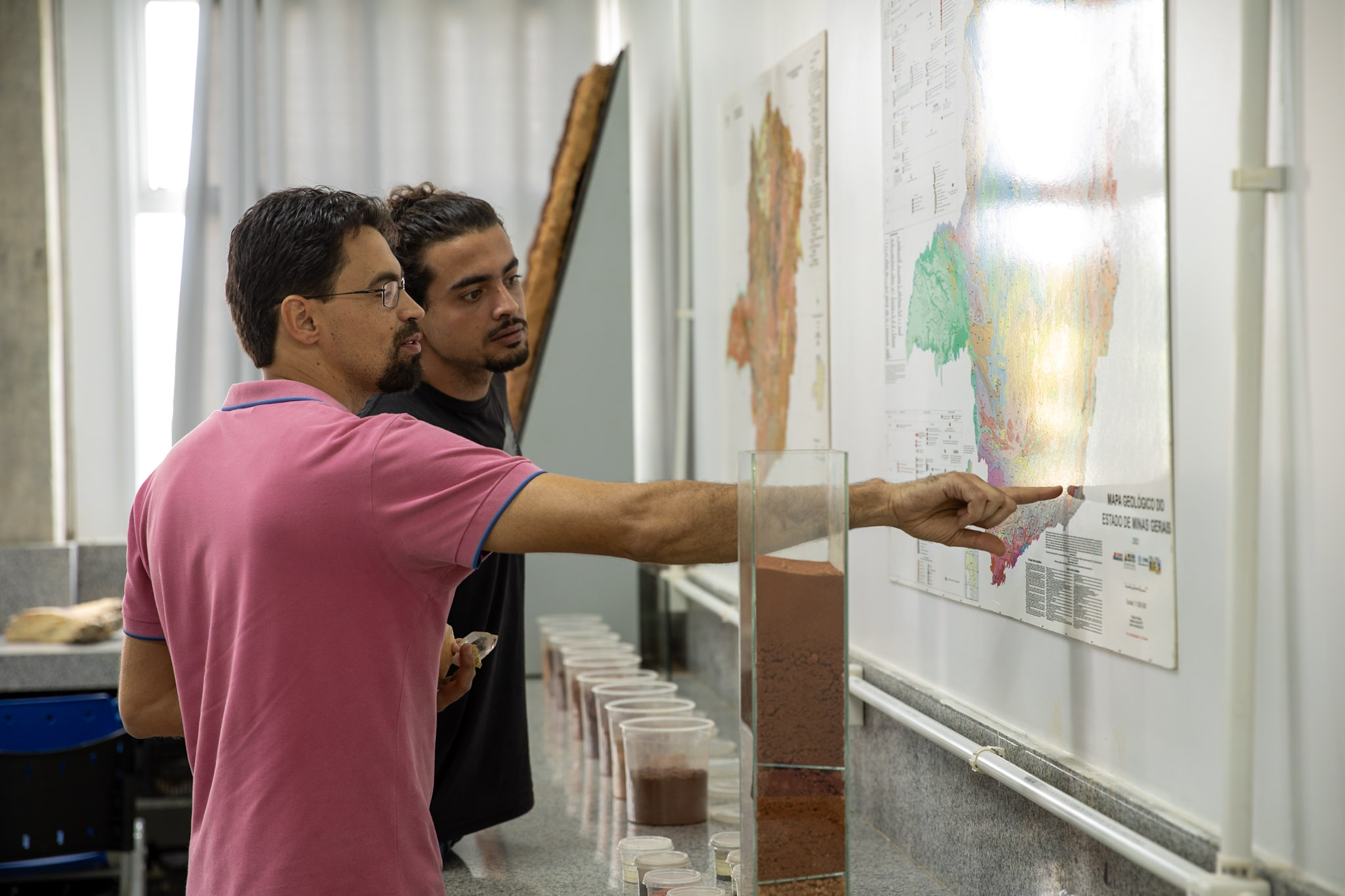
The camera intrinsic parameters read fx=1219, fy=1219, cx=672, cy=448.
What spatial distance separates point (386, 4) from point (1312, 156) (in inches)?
147

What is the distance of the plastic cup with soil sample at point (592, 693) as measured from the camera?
224cm

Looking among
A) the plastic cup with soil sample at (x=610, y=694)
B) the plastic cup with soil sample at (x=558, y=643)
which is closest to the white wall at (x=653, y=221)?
the plastic cup with soil sample at (x=558, y=643)

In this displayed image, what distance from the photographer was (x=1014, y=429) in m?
1.37

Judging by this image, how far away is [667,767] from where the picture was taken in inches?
73.1

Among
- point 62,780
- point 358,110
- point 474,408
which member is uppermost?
point 358,110

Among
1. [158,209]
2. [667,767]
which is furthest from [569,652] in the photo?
[158,209]

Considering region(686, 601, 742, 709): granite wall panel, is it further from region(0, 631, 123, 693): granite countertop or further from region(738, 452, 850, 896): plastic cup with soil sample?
region(0, 631, 123, 693): granite countertop

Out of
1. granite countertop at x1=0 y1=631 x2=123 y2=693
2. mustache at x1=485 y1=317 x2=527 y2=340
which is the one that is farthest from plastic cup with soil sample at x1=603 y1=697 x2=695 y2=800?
granite countertop at x1=0 y1=631 x2=123 y2=693

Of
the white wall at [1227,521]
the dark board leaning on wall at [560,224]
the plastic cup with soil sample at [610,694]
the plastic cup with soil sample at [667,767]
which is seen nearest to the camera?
the white wall at [1227,521]

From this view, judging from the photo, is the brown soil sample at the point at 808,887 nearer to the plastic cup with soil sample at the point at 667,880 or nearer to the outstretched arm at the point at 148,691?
the plastic cup with soil sample at the point at 667,880

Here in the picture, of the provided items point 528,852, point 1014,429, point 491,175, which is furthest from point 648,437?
point 1014,429

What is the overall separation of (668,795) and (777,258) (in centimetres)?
103

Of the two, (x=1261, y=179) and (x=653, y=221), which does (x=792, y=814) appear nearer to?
(x=1261, y=179)

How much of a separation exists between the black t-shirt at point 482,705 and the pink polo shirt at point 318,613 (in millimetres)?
498
